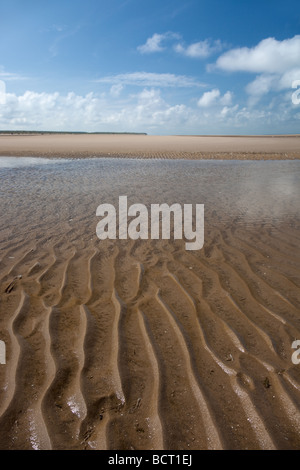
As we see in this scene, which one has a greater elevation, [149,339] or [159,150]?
[159,150]

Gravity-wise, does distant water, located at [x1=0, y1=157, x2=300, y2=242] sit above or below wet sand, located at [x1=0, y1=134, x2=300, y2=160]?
below

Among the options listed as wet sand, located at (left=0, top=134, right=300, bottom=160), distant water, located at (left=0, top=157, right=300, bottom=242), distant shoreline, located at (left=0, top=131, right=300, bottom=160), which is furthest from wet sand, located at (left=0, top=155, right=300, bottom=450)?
wet sand, located at (left=0, top=134, right=300, bottom=160)

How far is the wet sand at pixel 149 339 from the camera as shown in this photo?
206 cm

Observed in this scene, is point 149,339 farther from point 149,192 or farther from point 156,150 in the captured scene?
point 156,150

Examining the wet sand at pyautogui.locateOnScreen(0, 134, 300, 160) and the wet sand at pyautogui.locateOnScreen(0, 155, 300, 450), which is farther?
the wet sand at pyautogui.locateOnScreen(0, 134, 300, 160)

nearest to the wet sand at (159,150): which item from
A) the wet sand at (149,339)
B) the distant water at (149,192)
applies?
the distant water at (149,192)

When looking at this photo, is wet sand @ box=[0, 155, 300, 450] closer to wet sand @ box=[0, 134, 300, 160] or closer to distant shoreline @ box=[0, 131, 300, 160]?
distant shoreline @ box=[0, 131, 300, 160]

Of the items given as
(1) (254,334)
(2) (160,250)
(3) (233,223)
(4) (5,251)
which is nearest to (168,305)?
(1) (254,334)

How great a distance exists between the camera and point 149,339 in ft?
9.57

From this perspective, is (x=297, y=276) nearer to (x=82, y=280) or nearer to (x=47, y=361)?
(x=82, y=280)

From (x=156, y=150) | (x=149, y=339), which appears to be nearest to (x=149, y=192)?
(x=149, y=339)

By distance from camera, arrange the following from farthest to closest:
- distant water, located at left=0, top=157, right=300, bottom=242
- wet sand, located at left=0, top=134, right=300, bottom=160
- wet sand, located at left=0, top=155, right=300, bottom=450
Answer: wet sand, located at left=0, top=134, right=300, bottom=160
distant water, located at left=0, top=157, right=300, bottom=242
wet sand, located at left=0, top=155, right=300, bottom=450

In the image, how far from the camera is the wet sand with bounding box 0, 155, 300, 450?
6.77ft

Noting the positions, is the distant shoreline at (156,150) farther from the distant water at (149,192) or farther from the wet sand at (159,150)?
the distant water at (149,192)
